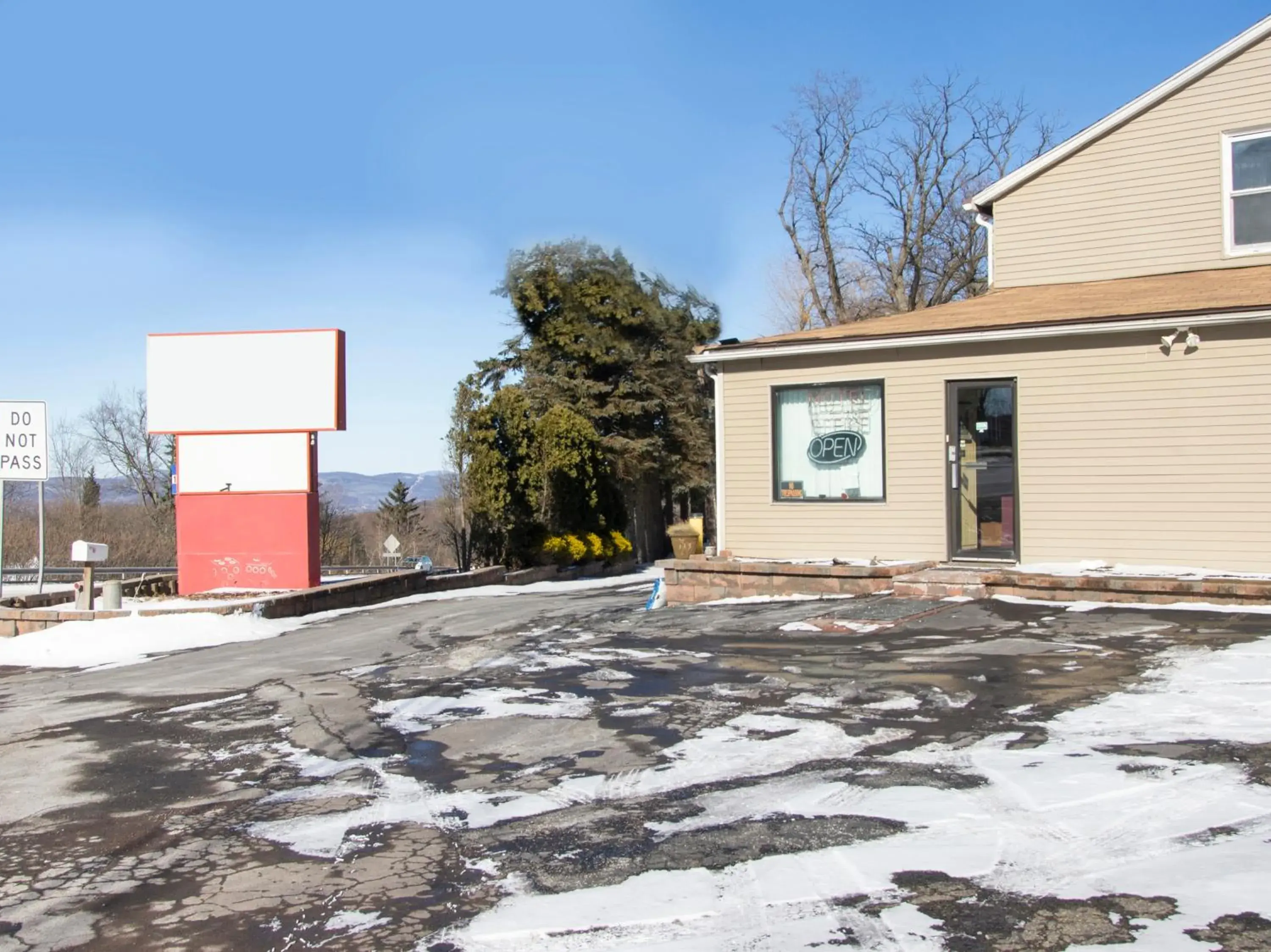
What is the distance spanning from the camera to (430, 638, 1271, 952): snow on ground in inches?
138

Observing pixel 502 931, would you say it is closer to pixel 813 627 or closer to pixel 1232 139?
pixel 813 627

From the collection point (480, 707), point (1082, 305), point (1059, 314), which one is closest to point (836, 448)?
point (1059, 314)

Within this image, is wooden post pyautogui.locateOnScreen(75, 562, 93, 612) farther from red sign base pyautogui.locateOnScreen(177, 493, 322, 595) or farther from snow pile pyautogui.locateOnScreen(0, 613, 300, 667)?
red sign base pyautogui.locateOnScreen(177, 493, 322, 595)

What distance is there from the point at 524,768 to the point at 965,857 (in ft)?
7.77

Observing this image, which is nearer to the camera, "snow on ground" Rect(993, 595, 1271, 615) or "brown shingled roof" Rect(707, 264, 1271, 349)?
"snow on ground" Rect(993, 595, 1271, 615)

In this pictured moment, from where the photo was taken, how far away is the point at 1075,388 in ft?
38.3

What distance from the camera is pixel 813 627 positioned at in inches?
374

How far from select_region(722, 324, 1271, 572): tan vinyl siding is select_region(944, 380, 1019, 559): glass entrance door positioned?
4.6 inches

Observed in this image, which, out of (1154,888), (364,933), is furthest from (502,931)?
(1154,888)

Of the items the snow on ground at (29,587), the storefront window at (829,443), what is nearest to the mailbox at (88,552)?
the storefront window at (829,443)

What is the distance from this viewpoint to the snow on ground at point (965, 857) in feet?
11.5

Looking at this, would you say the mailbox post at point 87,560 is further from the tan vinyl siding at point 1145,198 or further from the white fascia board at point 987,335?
the tan vinyl siding at point 1145,198

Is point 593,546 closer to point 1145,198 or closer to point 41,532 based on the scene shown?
point 41,532

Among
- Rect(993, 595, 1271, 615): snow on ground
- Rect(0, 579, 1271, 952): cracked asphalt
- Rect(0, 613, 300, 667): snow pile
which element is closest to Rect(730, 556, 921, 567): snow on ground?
Rect(993, 595, 1271, 615): snow on ground
